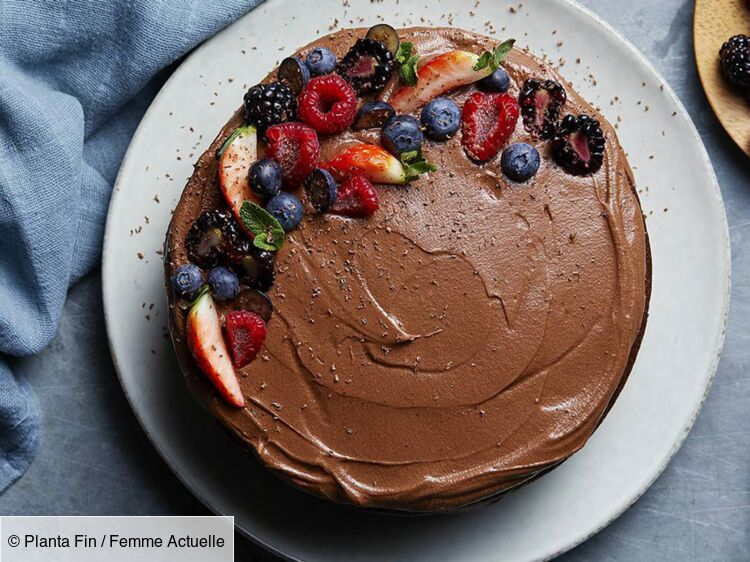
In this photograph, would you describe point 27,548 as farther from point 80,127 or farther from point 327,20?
point 327,20

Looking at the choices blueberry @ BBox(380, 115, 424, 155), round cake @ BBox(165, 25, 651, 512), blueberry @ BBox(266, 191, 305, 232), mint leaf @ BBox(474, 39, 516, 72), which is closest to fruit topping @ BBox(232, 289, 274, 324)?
round cake @ BBox(165, 25, 651, 512)

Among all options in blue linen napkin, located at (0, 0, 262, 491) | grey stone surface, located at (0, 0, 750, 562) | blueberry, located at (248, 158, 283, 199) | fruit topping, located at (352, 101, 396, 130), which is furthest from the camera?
grey stone surface, located at (0, 0, 750, 562)

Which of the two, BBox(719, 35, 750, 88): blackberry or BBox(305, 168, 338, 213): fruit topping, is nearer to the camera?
BBox(305, 168, 338, 213): fruit topping

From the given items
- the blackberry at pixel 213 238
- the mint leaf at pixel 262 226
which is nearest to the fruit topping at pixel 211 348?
the blackberry at pixel 213 238

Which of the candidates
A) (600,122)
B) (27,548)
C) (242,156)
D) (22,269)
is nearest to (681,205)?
(600,122)

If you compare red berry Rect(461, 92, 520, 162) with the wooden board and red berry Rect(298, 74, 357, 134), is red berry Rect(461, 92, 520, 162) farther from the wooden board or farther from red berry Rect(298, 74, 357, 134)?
the wooden board

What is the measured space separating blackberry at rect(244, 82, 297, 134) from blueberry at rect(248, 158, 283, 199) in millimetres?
136

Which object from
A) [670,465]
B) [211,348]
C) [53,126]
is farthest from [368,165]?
[670,465]

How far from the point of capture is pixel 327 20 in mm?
3527

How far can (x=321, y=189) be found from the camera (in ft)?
9.45

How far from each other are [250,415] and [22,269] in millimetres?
1141

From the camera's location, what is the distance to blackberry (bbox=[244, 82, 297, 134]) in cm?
291

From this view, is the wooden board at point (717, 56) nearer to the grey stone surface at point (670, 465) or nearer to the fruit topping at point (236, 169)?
the grey stone surface at point (670, 465)

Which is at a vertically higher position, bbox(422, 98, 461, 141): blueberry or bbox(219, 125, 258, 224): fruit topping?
bbox(422, 98, 461, 141): blueberry
